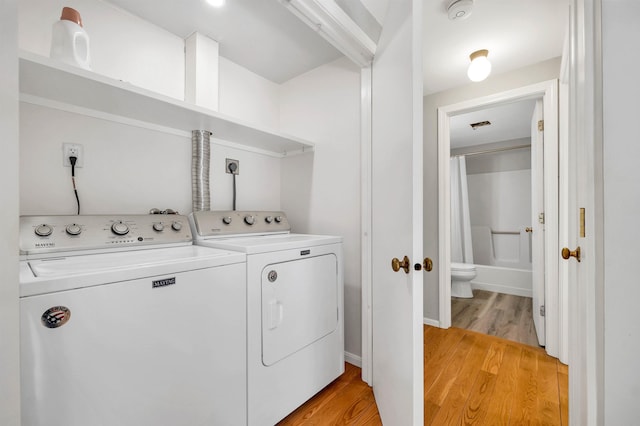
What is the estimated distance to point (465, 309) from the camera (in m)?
2.90

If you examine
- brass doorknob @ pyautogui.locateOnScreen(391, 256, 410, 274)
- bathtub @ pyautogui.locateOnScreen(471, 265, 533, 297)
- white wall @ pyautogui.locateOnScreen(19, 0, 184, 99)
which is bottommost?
bathtub @ pyautogui.locateOnScreen(471, 265, 533, 297)

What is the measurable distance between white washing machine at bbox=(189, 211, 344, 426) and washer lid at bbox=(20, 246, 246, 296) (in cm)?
21

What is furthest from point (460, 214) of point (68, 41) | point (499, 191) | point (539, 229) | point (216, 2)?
point (68, 41)

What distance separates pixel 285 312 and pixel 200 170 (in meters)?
1.06

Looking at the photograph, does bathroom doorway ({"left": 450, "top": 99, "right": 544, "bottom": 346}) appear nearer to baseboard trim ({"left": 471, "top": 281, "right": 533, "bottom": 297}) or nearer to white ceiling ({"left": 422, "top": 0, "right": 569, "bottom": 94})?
baseboard trim ({"left": 471, "top": 281, "right": 533, "bottom": 297})

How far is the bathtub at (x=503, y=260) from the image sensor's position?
11.2 feet

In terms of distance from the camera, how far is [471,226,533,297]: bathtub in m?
3.40

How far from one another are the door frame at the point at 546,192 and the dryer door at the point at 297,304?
135cm

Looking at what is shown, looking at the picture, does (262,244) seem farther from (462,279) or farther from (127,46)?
(462,279)

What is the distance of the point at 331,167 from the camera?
77.3 inches
